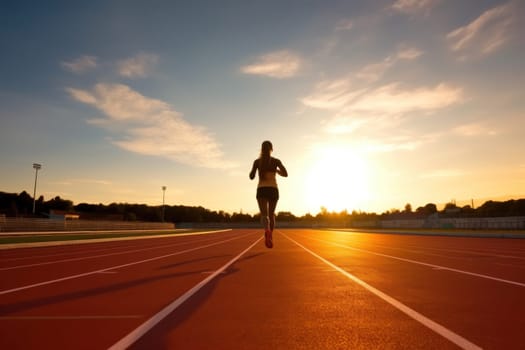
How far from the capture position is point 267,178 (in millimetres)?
10266

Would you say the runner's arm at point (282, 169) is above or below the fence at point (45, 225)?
above

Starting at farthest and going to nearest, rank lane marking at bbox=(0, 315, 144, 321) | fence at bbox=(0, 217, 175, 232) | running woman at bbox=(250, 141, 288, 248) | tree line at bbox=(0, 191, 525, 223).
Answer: tree line at bbox=(0, 191, 525, 223), fence at bbox=(0, 217, 175, 232), running woman at bbox=(250, 141, 288, 248), lane marking at bbox=(0, 315, 144, 321)

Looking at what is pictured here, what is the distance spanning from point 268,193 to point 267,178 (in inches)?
15.6

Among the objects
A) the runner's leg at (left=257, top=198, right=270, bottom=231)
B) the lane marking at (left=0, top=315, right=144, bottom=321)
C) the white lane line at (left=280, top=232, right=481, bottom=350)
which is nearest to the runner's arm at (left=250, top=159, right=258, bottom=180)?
the runner's leg at (left=257, top=198, right=270, bottom=231)

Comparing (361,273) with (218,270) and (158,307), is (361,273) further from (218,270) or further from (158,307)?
(158,307)

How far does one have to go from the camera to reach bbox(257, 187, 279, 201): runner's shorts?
10289 mm

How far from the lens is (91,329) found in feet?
11.3

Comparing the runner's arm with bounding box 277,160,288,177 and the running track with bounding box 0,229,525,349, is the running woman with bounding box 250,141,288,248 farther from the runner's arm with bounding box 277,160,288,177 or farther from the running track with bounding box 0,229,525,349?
the running track with bounding box 0,229,525,349

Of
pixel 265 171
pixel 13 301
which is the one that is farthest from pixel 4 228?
pixel 13 301

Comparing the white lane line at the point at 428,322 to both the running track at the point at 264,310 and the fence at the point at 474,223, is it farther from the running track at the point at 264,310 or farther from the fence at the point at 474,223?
the fence at the point at 474,223

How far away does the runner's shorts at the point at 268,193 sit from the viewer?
10.3 m

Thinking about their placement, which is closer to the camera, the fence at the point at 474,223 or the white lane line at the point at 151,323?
the white lane line at the point at 151,323

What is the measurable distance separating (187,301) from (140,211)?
16168 centimetres

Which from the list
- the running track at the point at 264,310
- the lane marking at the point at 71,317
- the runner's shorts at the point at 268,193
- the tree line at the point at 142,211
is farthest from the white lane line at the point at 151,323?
the tree line at the point at 142,211
